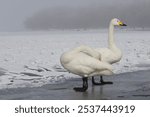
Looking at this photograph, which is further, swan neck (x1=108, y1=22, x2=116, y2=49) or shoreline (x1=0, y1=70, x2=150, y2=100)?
swan neck (x1=108, y1=22, x2=116, y2=49)

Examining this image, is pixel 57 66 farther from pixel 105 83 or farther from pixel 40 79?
pixel 105 83

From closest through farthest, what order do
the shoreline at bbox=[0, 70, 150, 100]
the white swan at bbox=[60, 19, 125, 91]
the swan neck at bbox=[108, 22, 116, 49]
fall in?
the shoreline at bbox=[0, 70, 150, 100] < the white swan at bbox=[60, 19, 125, 91] < the swan neck at bbox=[108, 22, 116, 49]

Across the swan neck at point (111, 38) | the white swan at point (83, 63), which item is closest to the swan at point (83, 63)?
the white swan at point (83, 63)

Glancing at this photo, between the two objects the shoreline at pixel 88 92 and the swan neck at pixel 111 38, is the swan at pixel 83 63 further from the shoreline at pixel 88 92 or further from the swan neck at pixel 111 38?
the swan neck at pixel 111 38

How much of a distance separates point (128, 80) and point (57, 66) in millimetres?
4396

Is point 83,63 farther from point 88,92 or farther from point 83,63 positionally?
point 88,92

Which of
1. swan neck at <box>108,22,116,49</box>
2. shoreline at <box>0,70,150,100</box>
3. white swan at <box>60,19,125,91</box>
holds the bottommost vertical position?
shoreline at <box>0,70,150,100</box>

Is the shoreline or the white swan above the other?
the white swan

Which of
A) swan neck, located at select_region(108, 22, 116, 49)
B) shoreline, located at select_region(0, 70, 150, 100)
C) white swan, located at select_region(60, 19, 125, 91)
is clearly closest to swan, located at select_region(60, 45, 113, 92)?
white swan, located at select_region(60, 19, 125, 91)

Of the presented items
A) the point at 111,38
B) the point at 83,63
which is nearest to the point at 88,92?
the point at 83,63

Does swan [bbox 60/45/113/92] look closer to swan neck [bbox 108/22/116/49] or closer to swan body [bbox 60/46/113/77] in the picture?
swan body [bbox 60/46/113/77]

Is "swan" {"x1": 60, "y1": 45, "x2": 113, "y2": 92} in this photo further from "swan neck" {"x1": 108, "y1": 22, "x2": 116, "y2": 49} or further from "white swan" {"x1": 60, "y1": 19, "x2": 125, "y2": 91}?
"swan neck" {"x1": 108, "y1": 22, "x2": 116, "y2": 49}

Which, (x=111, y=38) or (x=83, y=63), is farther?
(x=111, y=38)

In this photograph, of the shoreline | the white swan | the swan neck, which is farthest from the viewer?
the swan neck
